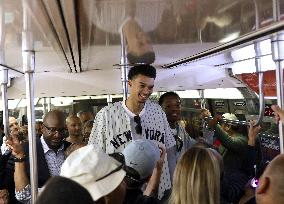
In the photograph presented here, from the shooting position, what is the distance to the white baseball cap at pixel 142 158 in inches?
90.1

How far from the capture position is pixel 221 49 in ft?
11.5

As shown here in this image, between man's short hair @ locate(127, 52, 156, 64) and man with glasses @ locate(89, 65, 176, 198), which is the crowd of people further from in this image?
man's short hair @ locate(127, 52, 156, 64)

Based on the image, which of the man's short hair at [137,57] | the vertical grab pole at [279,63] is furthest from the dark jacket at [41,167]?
the vertical grab pole at [279,63]

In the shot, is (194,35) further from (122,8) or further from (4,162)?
(4,162)

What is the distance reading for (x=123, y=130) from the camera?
129 inches

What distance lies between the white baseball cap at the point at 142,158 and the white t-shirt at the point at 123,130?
2.52 feet

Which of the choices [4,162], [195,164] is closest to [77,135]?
[4,162]

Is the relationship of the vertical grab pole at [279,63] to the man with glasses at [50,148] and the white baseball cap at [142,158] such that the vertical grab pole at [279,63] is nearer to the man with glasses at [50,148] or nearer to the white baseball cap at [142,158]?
the white baseball cap at [142,158]

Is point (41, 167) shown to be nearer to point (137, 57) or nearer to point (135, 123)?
point (135, 123)

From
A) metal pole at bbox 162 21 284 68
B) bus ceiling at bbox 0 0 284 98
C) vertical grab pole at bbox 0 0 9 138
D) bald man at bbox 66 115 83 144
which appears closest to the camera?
bus ceiling at bbox 0 0 284 98

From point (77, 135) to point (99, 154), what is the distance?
2.82m

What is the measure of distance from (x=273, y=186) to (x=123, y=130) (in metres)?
1.59

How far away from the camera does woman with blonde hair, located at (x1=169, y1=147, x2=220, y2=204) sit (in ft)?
6.77

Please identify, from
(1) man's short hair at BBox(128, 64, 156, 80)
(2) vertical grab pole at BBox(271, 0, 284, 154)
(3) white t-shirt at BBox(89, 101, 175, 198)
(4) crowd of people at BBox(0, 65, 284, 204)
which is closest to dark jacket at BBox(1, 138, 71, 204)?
(4) crowd of people at BBox(0, 65, 284, 204)
